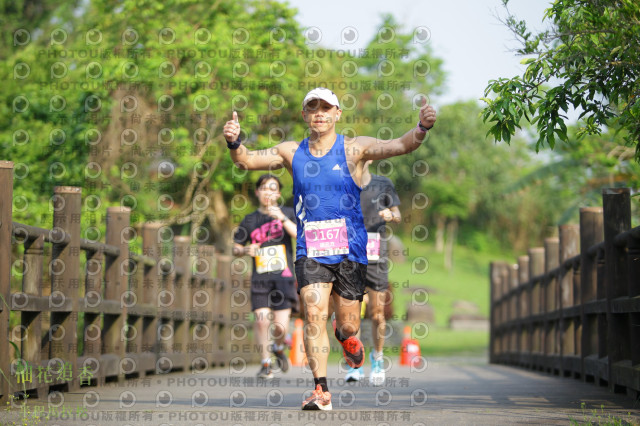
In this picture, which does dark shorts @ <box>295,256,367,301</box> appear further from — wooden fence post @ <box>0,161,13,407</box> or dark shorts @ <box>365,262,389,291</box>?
dark shorts @ <box>365,262,389,291</box>

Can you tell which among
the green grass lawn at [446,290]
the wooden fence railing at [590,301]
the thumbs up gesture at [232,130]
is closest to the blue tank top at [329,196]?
the thumbs up gesture at [232,130]

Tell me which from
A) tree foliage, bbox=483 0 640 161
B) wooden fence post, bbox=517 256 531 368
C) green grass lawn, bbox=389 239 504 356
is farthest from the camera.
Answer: green grass lawn, bbox=389 239 504 356

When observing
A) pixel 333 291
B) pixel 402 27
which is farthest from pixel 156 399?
pixel 402 27

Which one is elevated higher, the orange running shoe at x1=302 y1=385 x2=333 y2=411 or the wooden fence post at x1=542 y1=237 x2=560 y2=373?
the wooden fence post at x1=542 y1=237 x2=560 y2=373

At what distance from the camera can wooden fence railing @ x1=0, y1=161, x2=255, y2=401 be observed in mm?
6719

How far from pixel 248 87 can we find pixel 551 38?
17.5 metres

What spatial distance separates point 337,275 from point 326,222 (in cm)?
37

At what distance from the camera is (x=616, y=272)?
8.04 metres

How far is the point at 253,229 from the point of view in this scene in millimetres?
10750

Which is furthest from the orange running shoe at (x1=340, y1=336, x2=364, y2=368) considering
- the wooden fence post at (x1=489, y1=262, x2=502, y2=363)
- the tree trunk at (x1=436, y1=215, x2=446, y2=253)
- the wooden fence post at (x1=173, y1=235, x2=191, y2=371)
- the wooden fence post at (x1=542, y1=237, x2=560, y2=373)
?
the tree trunk at (x1=436, y1=215, x2=446, y2=253)

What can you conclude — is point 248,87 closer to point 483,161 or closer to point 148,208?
point 148,208

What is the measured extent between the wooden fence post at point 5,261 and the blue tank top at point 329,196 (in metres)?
1.87

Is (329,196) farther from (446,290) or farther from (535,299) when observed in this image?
(446,290)

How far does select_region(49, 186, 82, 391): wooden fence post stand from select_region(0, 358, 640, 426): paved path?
38 cm
